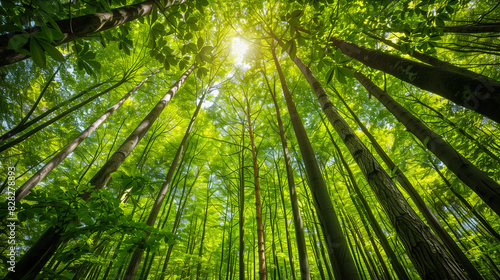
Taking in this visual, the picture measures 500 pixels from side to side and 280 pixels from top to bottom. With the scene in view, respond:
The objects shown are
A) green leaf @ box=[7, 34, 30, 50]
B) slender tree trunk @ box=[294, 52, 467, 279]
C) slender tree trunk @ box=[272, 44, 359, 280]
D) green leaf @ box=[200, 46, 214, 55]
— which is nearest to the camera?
green leaf @ box=[7, 34, 30, 50]

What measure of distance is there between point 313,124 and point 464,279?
5.12m

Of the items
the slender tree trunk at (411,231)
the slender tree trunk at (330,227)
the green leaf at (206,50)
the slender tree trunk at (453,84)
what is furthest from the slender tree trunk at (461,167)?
the green leaf at (206,50)

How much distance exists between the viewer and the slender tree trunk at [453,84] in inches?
31.9

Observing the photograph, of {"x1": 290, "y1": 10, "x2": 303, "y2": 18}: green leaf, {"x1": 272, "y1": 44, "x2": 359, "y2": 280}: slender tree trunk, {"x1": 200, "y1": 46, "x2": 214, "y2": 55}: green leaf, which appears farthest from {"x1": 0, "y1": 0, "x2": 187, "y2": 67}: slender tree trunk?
{"x1": 272, "y1": 44, "x2": 359, "y2": 280}: slender tree trunk

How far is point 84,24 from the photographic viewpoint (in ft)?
3.33

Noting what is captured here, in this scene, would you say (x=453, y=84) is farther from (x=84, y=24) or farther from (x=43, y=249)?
(x=43, y=249)

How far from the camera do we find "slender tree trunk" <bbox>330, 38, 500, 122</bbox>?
2.66 feet

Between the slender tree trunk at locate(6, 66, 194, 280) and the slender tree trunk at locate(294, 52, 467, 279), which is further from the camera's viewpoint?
the slender tree trunk at locate(6, 66, 194, 280)

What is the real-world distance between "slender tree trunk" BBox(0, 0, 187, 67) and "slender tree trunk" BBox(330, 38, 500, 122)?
2.05 m

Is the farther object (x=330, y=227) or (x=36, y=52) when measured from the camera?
(x=330, y=227)

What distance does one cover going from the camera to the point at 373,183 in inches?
45.3

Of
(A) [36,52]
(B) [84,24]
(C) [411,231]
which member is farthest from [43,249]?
(C) [411,231]

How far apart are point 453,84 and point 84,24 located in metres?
2.11

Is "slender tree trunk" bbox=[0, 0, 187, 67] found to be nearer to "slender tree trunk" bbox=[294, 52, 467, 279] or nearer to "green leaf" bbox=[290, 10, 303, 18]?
"green leaf" bbox=[290, 10, 303, 18]
